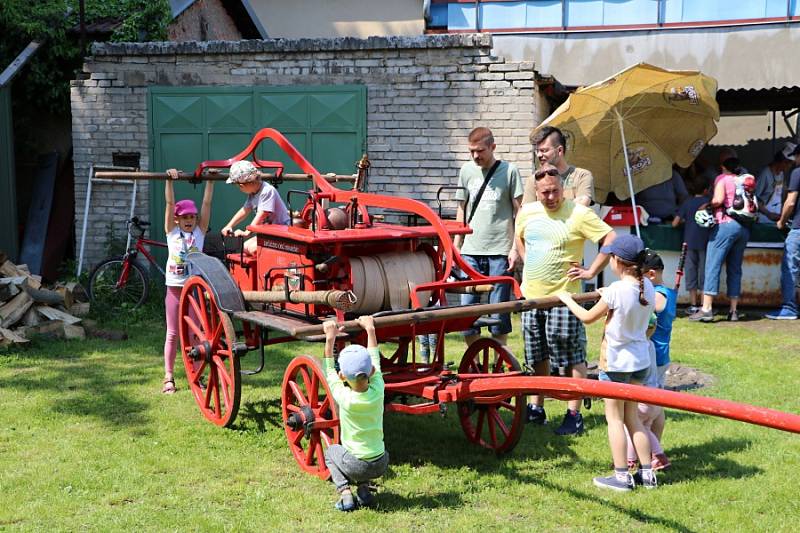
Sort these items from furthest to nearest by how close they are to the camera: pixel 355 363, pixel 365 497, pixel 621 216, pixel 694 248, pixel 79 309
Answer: pixel 621 216 → pixel 694 248 → pixel 79 309 → pixel 365 497 → pixel 355 363

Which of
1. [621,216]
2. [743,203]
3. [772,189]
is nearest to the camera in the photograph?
[743,203]

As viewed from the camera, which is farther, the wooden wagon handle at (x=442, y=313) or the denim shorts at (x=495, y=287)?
the denim shorts at (x=495, y=287)

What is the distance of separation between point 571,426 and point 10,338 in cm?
524

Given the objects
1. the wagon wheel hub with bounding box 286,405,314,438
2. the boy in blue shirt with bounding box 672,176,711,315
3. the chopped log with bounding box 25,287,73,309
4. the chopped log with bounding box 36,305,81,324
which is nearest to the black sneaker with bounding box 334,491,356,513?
the wagon wheel hub with bounding box 286,405,314,438

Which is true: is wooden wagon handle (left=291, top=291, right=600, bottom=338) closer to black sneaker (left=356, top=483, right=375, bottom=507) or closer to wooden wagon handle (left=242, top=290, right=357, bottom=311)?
wooden wagon handle (left=242, top=290, right=357, bottom=311)

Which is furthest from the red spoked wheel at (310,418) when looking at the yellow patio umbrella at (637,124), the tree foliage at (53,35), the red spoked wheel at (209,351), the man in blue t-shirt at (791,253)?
the tree foliage at (53,35)

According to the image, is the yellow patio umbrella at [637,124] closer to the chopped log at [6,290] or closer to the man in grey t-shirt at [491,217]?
the man in grey t-shirt at [491,217]

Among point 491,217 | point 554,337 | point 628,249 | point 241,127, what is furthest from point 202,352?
point 241,127

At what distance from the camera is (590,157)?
10.4m

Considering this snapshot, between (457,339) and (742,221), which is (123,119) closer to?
(457,339)

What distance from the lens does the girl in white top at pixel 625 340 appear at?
4637mm

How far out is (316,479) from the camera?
196 inches

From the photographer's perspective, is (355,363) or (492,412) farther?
(492,412)

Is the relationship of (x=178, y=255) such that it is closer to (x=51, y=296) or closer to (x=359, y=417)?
(x=359, y=417)
